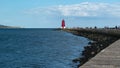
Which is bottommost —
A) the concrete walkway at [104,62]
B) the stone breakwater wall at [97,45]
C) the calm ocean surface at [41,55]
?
the calm ocean surface at [41,55]

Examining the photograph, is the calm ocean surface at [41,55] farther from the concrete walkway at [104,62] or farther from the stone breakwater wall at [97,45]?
the concrete walkway at [104,62]

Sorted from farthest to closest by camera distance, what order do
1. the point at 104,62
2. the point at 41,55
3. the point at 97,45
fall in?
the point at 41,55
the point at 97,45
the point at 104,62

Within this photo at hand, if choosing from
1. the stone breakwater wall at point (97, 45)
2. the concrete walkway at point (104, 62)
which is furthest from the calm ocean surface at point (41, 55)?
the concrete walkway at point (104, 62)

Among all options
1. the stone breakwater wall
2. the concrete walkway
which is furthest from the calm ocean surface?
the concrete walkway

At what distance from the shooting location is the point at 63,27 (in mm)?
145625

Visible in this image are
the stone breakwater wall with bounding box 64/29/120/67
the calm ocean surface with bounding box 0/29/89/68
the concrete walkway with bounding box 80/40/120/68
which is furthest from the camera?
the calm ocean surface with bounding box 0/29/89/68

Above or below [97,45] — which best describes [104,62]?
above

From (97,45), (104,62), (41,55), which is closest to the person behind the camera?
(104,62)

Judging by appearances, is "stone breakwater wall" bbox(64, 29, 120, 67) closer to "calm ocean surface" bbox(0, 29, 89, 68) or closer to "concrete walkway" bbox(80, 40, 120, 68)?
"calm ocean surface" bbox(0, 29, 89, 68)

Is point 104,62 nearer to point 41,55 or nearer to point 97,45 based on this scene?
point 97,45

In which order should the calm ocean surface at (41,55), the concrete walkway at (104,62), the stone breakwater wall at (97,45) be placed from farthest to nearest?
1. the calm ocean surface at (41,55)
2. the stone breakwater wall at (97,45)
3. the concrete walkway at (104,62)

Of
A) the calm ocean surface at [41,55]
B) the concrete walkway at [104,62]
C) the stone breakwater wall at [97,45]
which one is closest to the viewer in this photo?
the concrete walkway at [104,62]

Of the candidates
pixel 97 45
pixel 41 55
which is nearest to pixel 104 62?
pixel 97 45

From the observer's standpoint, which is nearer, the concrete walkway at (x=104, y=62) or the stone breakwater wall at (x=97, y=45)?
the concrete walkway at (x=104, y=62)
